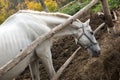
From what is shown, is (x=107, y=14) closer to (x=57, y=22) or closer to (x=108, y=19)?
(x=108, y=19)

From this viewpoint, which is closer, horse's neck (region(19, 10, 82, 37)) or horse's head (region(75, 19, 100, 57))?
horse's neck (region(19, 10, 82, 37))

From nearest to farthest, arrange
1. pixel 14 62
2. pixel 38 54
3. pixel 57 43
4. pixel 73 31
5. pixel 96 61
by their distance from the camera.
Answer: pixel 14 62, pixel 38 54, pixel 73 31, pixel 96 61, pixel 57 43

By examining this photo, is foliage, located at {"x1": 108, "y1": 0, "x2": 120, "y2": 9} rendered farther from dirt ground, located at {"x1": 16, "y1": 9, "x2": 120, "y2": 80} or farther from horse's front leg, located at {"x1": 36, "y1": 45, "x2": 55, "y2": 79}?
horse's front leg, located at {"x1": 36, "y1": 45, "x2": 55, "y2": 79}

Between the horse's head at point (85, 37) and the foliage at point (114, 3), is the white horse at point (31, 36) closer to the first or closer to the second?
the horse's head at point (85, 37)

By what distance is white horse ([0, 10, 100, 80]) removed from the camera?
202 inches

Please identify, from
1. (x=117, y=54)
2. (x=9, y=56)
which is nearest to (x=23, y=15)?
(x=9, y=56)

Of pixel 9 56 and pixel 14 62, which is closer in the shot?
pixel 14 62

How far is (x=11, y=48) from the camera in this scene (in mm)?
5129

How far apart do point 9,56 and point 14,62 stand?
40.3 inches

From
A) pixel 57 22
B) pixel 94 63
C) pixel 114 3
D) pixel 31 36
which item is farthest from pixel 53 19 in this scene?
pixel 114 3

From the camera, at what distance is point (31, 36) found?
17.8ft

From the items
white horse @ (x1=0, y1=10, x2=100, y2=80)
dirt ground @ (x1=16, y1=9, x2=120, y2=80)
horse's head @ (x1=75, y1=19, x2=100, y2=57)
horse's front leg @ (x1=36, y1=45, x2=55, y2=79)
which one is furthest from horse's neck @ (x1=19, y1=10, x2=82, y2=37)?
dirt ground @ (x1=16, y1=9, x2=120, y2=80)

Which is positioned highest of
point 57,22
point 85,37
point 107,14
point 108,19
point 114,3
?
point 57,22

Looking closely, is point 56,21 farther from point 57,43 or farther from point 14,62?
point 57,43
